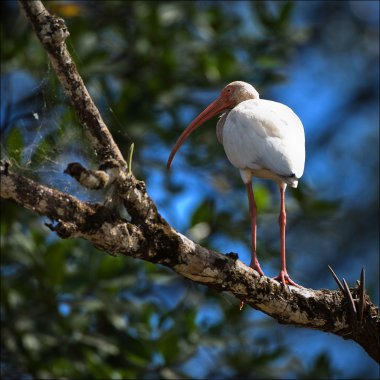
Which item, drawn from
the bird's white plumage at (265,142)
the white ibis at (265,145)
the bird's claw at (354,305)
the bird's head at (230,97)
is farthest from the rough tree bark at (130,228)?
the bird's head at (230,97)

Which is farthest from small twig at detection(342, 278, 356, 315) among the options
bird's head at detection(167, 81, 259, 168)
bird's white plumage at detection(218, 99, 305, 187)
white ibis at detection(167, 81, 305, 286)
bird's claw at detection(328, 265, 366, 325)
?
bird's head at detection(167, 81, 259, 168)

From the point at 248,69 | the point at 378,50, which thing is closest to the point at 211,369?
the point at 248,69

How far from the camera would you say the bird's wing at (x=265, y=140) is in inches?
207

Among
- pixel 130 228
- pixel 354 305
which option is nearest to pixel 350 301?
pixel 354 305

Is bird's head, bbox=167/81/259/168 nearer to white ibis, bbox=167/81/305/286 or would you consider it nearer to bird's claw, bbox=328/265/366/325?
white ibis, bbox=167/81/305/286

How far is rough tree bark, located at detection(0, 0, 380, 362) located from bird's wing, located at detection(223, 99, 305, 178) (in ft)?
3.01

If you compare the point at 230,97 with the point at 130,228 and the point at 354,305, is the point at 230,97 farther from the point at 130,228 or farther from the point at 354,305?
the point at 130,228

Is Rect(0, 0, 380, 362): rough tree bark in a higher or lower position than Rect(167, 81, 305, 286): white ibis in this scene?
lower

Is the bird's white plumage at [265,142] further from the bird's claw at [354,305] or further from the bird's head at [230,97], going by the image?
the bird's claw at [354,305]

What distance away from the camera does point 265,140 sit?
5.35 metres

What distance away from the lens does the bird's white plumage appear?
525 centimetres

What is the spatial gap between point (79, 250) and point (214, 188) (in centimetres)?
145

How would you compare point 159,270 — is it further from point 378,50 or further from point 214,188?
point 378,50

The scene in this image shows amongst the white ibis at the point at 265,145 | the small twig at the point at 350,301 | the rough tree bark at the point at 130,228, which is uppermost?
the white ibis at the point at 265,145
